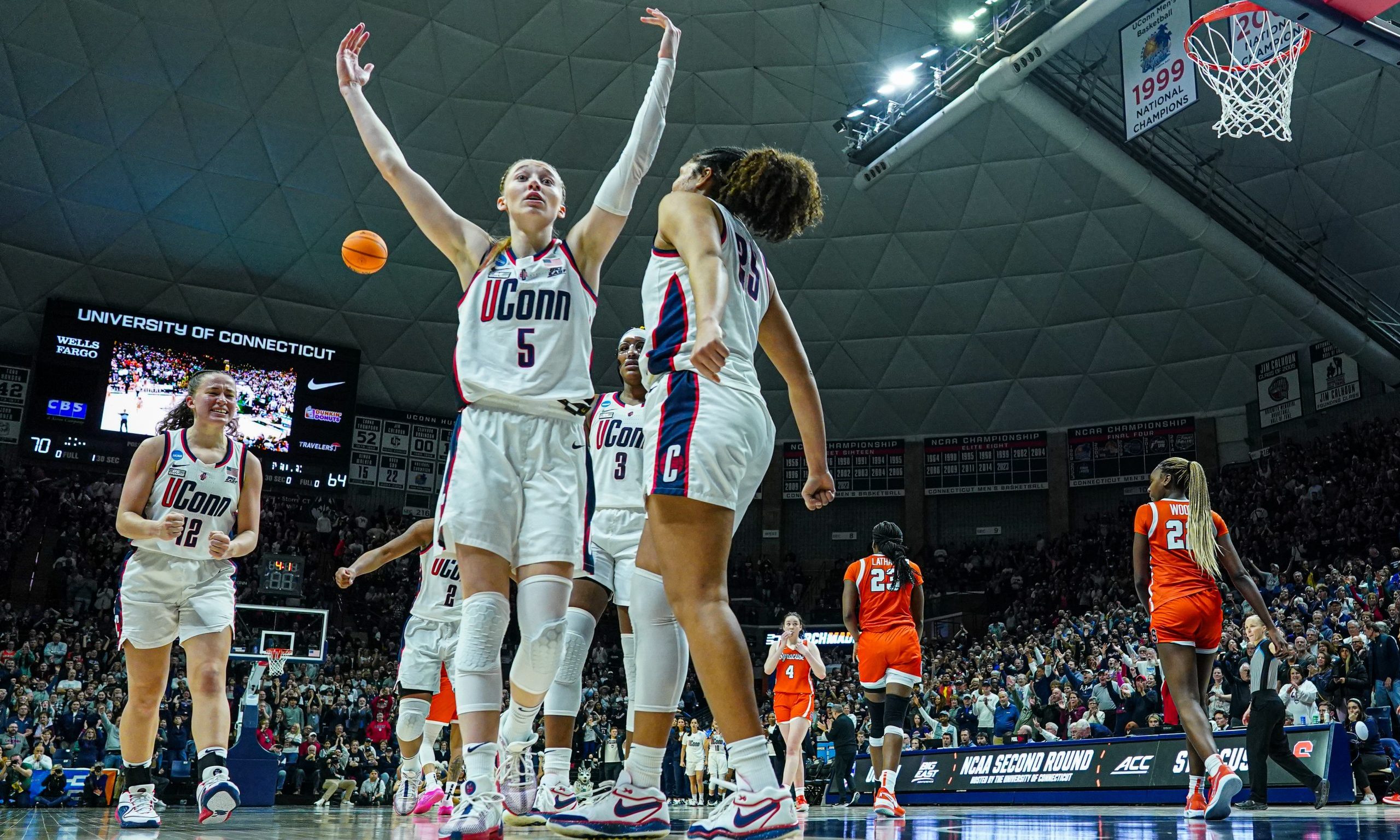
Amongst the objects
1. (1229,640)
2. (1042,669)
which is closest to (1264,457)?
(1042,669)

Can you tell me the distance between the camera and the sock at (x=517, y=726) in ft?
15.2

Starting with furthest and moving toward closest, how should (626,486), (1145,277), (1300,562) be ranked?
(1145,277)
(1300,562)
(626,486)

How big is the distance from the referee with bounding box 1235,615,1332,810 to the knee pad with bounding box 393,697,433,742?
20.4 ft

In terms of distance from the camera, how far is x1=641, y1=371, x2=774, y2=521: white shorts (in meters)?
3.31

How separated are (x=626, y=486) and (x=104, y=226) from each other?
23348mm

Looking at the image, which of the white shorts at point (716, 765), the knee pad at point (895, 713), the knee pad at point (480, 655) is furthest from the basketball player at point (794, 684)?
the white shorts at point (716, 765)

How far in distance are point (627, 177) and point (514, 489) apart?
1375mm

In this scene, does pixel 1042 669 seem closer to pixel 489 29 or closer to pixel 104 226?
pixel 489 29

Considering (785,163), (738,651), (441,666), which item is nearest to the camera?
(738,651)

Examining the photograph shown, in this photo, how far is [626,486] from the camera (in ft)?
21.4

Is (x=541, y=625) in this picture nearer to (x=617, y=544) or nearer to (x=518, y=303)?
(x=518, y=303)

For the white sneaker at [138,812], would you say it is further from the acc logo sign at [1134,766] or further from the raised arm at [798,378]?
the acc logo sign at [1134,766]

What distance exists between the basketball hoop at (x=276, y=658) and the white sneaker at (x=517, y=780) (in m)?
13.4

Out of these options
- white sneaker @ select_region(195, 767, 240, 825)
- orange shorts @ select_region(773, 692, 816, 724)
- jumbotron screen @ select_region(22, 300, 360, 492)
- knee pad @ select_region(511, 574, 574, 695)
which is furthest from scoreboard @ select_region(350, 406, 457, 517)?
knee pad @ select_region(511, 574, 574, 695)
